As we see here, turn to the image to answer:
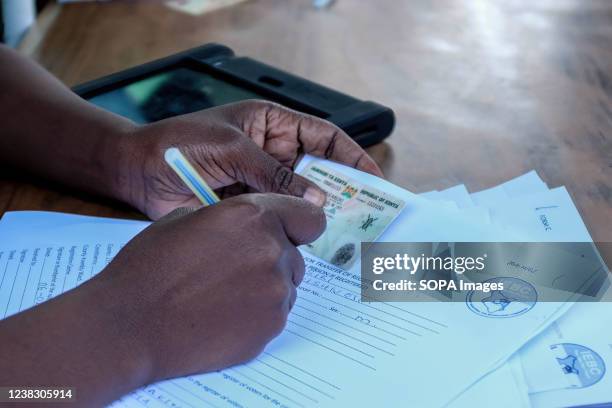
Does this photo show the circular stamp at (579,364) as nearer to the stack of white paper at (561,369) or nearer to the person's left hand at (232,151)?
the stack of white paper at (561,369)

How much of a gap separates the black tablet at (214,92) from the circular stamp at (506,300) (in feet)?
1.09

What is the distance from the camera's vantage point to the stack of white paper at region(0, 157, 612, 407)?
59 centimetres

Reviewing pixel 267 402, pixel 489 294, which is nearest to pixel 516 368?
pixel 489 294

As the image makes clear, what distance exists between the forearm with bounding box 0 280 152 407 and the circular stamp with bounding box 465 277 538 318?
10.9 inches

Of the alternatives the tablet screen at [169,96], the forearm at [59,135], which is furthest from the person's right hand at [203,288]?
the tablet screen at [169,96]

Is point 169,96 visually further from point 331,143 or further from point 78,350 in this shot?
point 78,350

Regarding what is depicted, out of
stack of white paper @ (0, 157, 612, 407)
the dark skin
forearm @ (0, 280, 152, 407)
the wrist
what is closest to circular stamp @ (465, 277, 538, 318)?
stack of white paper @ (0, 157, 612, 407)

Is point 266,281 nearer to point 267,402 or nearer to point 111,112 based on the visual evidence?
point 267,402

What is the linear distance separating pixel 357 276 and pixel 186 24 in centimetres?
80

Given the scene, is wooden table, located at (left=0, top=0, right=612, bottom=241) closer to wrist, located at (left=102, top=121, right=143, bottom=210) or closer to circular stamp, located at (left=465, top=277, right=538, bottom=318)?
wrist, located at (left=102, top=121, right=143, bottom=210)

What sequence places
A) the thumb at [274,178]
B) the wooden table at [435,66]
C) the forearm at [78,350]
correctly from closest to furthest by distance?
1. the forearm at [78,350]
2. the thumb at [274,178]
3. the wooden table at [435,66]

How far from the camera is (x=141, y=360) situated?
0.60 meters

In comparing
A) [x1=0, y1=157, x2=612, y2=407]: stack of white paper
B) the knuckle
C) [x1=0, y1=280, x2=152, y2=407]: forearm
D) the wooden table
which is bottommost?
the wooden table

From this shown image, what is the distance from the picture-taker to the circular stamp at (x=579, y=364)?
1.97 feet
